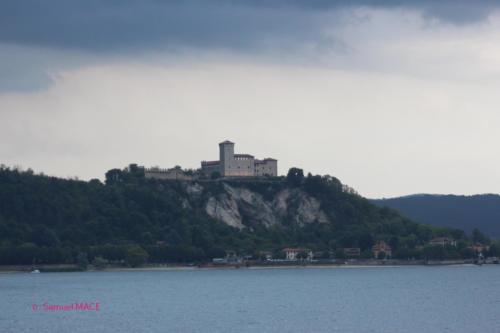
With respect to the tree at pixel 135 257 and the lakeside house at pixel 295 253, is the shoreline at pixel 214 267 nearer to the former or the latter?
the tree at pixel 135 257

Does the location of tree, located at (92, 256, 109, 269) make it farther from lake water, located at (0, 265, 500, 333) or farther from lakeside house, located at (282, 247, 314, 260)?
lakeside house, located at (282, 247, 314, 260)

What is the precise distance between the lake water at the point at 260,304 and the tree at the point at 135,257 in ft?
70.0

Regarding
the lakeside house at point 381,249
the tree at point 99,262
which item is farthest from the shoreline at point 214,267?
the lakeside house at point 381,249

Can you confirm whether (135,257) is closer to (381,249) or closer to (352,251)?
(352,251)

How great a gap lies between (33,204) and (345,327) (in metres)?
119

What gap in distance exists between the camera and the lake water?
2970 inches

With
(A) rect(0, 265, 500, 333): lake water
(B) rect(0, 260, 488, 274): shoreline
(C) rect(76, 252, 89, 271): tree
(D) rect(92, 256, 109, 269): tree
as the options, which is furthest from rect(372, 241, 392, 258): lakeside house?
(C) rect(76, 252, 89, 271): tree

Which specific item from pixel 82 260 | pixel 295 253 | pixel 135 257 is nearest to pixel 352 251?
pixel 295 253

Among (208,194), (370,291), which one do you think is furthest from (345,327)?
(208,194)

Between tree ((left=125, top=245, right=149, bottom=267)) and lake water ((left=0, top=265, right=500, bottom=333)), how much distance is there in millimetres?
21329

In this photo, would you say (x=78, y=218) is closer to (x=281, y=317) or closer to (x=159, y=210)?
(x=159, y=210)

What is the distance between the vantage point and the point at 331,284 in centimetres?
13062

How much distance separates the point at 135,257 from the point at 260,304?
257ft

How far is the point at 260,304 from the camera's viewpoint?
95.0 meters
